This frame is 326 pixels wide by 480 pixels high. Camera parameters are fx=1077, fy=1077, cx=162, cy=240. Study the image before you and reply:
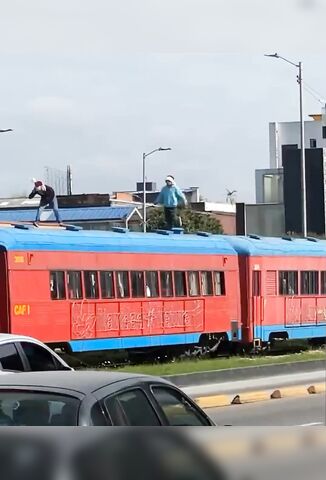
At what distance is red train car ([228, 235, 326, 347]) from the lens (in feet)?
105

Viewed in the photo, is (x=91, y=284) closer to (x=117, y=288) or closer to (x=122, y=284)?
(x=117, y=288)

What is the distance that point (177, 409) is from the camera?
262 inches

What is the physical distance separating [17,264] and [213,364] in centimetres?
559

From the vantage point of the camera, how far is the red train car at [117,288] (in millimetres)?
23984

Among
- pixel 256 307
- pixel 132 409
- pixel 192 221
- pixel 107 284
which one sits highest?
pixel 132 409

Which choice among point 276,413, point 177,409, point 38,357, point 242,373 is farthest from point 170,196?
point 177,409

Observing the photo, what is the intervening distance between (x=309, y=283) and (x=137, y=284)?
912cm

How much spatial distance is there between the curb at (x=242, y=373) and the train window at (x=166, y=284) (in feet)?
13.0

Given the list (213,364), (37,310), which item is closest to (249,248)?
(213,364)

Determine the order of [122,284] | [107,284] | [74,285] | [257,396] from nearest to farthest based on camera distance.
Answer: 1. [257,396]
2. [74,285]
3. [107,284]
4. [122,284]

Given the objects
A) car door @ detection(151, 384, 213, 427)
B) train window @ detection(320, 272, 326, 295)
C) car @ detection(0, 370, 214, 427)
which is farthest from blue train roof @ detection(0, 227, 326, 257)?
car @ detection(0, 370, 214, 427)

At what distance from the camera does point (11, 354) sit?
1046 cm

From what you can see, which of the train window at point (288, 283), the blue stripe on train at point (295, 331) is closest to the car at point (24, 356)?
the blue stripe on train at point (295, 331)

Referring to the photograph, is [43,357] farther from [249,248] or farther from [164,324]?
[249,248]
